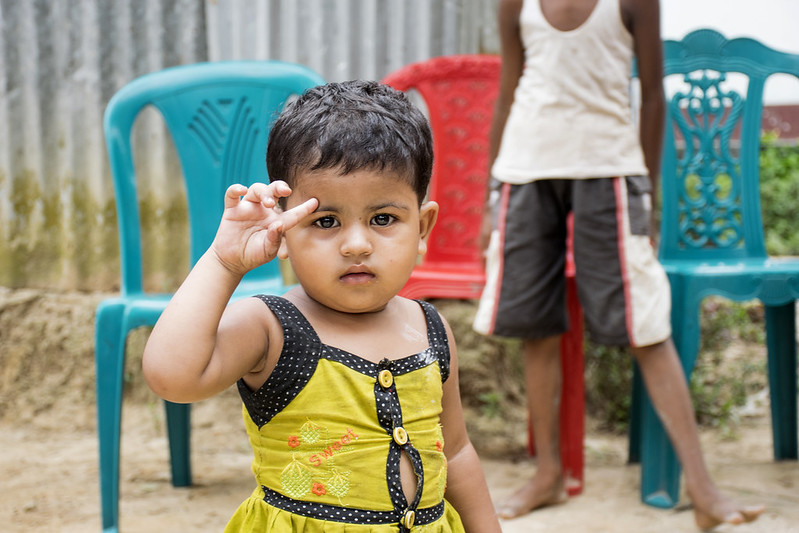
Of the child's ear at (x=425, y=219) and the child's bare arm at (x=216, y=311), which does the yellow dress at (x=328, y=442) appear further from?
the child's ear at (x=425, y=219)

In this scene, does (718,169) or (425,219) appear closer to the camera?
(425,219)

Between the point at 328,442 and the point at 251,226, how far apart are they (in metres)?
0.34

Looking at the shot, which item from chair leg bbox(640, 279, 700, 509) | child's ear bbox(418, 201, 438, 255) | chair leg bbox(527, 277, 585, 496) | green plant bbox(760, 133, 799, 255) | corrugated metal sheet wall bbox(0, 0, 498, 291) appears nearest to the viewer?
child's ear bbox(418, 201, 438, 255)

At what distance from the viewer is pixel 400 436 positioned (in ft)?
4.36

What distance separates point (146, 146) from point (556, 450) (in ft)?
6.51

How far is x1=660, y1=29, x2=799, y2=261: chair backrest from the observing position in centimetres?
311

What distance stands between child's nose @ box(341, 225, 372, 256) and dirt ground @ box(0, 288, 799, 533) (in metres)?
1.62

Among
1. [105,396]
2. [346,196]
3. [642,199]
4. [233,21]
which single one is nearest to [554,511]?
[642,199]

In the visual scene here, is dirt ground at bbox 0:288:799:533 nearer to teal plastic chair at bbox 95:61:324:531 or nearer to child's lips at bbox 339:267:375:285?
teal plastic chair at bbox 95:61:324:531

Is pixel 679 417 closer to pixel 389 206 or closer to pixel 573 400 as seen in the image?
pixel 573 400

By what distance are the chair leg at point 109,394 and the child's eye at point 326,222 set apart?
1349 mm

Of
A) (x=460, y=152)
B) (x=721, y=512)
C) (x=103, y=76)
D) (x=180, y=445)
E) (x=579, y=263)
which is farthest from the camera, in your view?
(x=103, y=76)

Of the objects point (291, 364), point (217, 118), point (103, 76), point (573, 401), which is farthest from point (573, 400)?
point (103, 76)

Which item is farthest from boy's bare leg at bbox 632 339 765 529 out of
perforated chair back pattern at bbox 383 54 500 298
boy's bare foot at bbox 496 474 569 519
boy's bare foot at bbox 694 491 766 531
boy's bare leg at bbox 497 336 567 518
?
perforated chair back pattern at bbox 383 54 500 298
